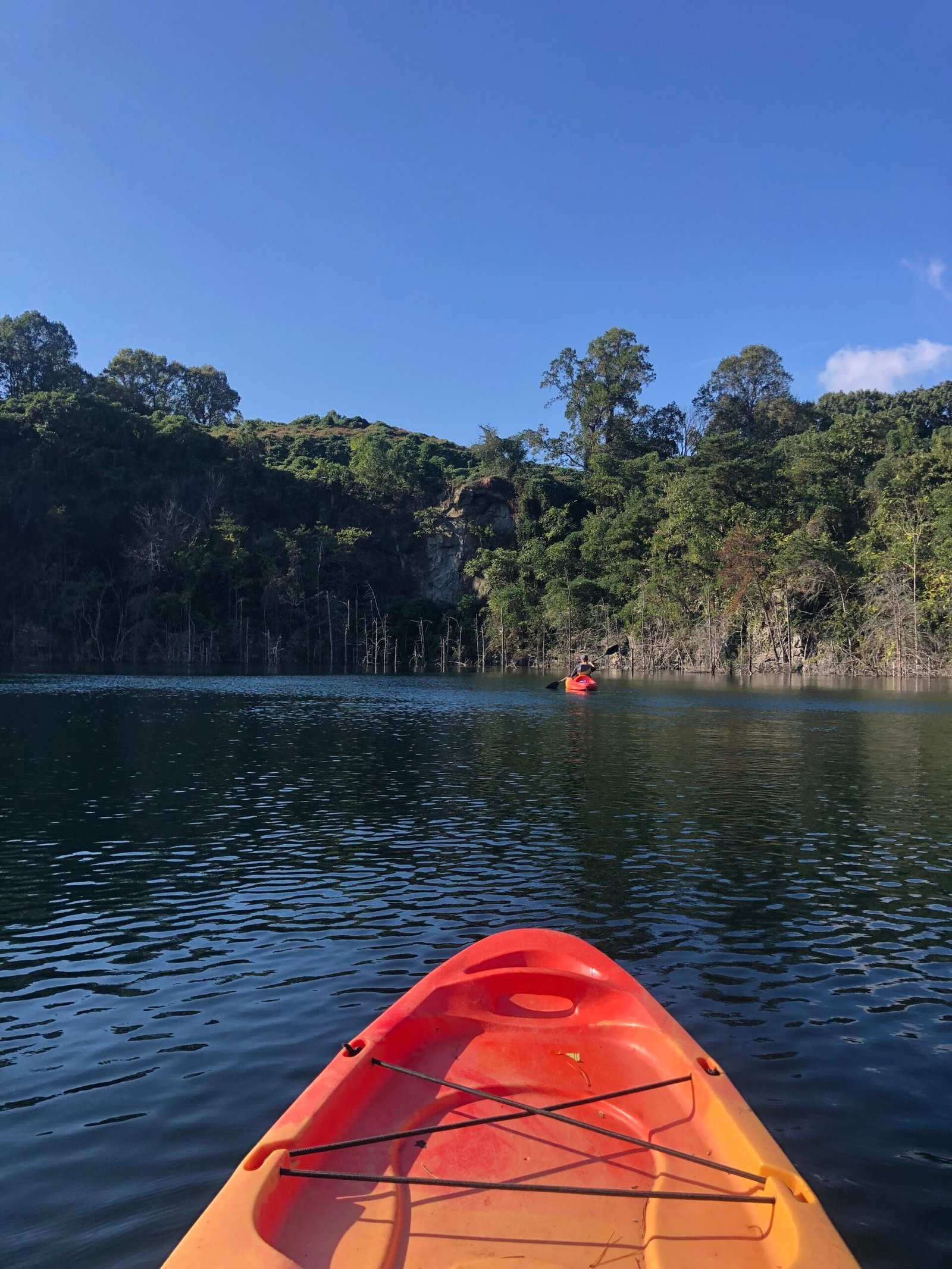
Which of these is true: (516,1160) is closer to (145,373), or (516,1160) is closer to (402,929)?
(402,929)

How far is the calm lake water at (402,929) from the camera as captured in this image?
5027mm

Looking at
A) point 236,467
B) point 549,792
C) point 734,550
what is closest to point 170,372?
point 236,467

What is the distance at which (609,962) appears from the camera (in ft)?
20.1

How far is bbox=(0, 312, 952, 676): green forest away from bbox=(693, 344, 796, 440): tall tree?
259 mm

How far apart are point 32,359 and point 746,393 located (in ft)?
267

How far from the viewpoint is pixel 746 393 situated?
9431 cm

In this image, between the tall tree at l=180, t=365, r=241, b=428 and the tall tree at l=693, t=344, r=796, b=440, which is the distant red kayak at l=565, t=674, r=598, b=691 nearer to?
the tall tree at l=693, t=344, r=796, b=440

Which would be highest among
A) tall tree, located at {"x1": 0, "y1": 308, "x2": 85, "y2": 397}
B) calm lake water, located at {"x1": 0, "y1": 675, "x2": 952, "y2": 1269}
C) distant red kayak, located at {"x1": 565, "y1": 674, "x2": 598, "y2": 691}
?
tall tree, located at {"x1": 0, "y1": 308, "x2": 85, "y2": 397}

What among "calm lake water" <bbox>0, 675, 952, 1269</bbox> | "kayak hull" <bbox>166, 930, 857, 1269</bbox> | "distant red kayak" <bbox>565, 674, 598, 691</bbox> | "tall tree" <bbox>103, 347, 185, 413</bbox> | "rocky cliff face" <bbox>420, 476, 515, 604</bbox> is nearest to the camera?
"kayak hull" <bbox>166, 930, 857, 1269</bbox>

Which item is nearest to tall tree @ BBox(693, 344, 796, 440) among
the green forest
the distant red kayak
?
the green forest

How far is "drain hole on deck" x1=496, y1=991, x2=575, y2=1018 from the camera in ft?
19.4

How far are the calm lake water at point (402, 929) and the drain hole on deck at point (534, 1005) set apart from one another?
135cm

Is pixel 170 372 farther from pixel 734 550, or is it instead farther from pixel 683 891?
pixel 683 891

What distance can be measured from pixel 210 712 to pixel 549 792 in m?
18.5
